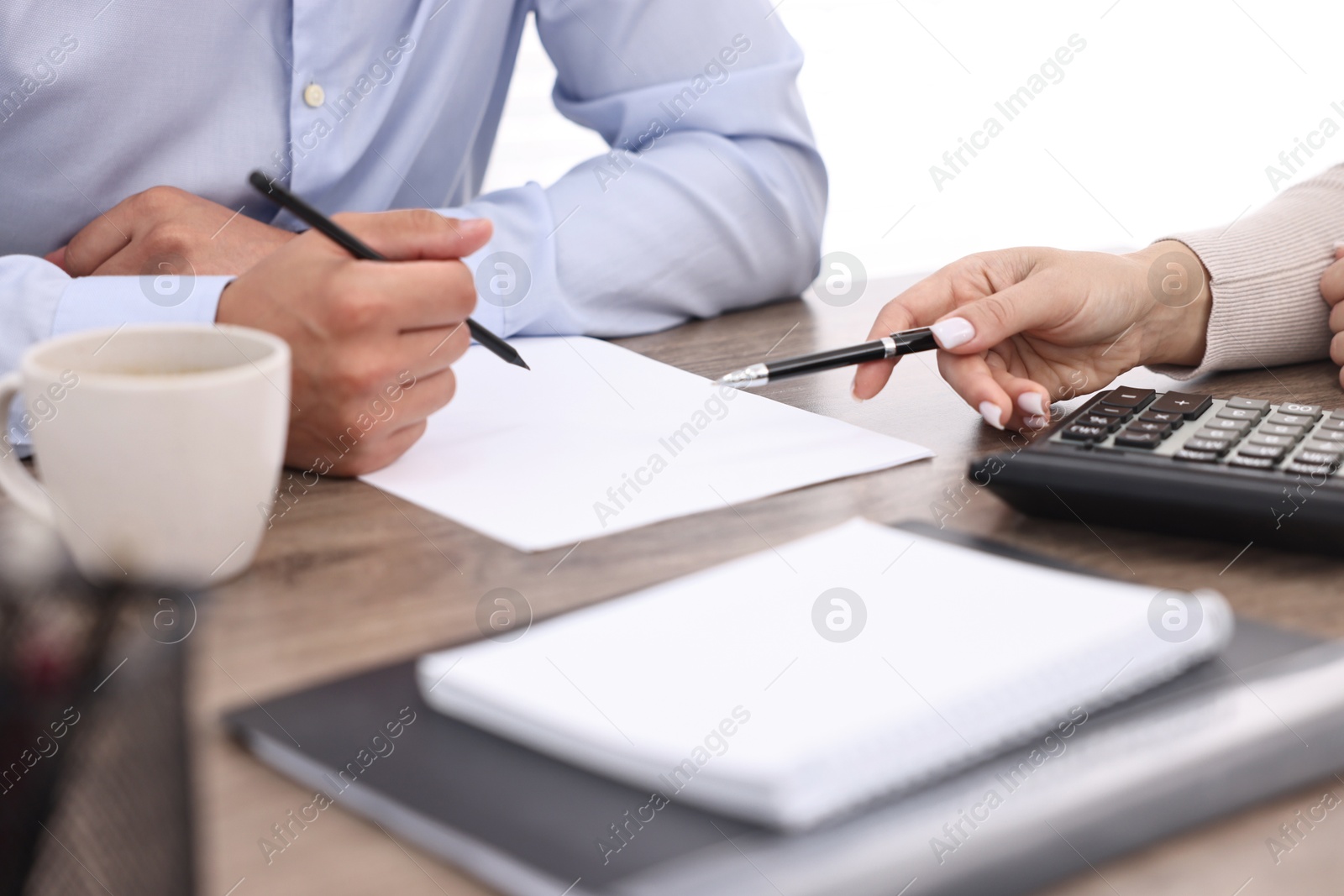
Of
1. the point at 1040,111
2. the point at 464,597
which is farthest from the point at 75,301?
the point at 1040,111

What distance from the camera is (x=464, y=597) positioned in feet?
1.59

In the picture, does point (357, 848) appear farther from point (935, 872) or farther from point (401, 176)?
point (401, 176)

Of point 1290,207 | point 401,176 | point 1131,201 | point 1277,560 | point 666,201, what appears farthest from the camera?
point 1131,201

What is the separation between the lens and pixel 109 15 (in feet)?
3.05

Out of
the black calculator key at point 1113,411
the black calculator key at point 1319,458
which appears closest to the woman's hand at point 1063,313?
the black calculator key at point 1113,411

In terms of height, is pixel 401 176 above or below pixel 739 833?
below

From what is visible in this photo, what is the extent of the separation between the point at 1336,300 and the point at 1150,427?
36 centimetres

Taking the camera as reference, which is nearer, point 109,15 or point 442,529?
point 442,529

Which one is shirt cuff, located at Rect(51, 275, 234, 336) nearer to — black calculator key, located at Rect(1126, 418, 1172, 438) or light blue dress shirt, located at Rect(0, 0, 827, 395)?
light blue dress shirt, located at Rect(0, 0, 827, 395)

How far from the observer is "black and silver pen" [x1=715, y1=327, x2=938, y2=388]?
71 centimetres

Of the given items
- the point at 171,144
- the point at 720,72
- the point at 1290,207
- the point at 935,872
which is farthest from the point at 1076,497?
the point at 171,144

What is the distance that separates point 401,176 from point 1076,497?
2.69 feet

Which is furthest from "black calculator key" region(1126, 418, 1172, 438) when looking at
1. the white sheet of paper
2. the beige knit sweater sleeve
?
the beige knit sweater sleeve

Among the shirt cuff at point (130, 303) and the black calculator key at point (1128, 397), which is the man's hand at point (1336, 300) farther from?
the shirt cuff at point (130, 303)
